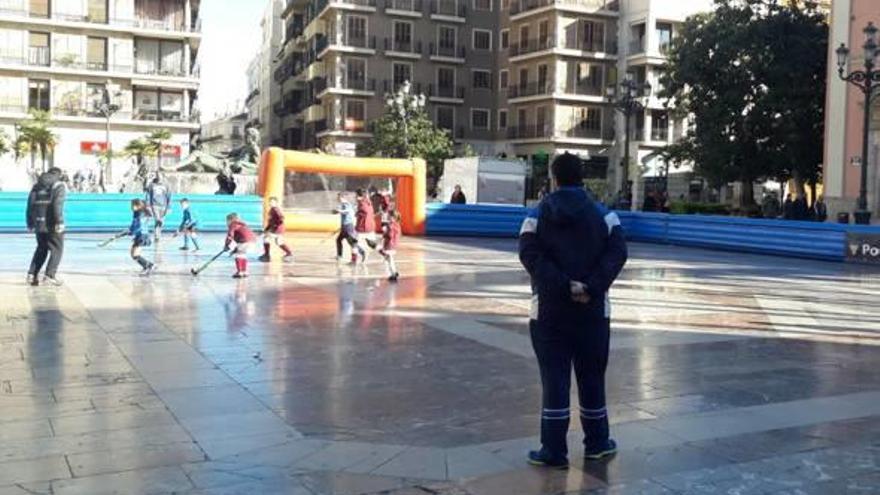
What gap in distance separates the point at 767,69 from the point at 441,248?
22.8 metres

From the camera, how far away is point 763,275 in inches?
719

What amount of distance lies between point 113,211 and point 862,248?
66.0 feet

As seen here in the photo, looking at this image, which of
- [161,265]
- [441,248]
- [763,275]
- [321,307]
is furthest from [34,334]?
[441,248]

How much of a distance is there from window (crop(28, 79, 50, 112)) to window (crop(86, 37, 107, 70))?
302 centimetres

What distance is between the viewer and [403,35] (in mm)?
65938

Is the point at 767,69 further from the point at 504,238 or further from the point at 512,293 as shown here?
the point at 512,293

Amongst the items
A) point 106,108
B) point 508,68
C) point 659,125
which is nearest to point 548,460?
point 106,108

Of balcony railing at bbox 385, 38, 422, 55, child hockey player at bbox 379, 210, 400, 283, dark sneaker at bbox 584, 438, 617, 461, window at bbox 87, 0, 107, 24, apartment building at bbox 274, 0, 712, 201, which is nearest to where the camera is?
dark sneaker at bbox 584, 438, 617, 461

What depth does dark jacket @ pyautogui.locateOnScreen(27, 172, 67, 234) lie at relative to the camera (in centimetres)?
1365

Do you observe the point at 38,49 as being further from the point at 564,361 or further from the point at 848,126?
the point at 564,361

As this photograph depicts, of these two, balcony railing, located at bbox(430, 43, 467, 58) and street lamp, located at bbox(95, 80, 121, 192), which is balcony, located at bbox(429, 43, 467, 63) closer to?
balcony railing, located at bbox(430, 43, 467, 58)

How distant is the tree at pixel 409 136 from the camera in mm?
55875

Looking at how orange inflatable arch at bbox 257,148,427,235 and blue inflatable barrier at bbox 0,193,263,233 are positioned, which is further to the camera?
orange inflatable arch at bbox 257,148,427,235


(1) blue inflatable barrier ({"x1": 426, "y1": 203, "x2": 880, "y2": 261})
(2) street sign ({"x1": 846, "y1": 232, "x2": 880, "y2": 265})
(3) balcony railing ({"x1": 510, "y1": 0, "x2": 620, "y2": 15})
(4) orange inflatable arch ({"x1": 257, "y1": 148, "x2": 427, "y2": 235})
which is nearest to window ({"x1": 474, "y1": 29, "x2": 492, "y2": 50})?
(3) balcony railing ({"x1": 510, "y1": 0, "x2": 620, "y2": 15})
